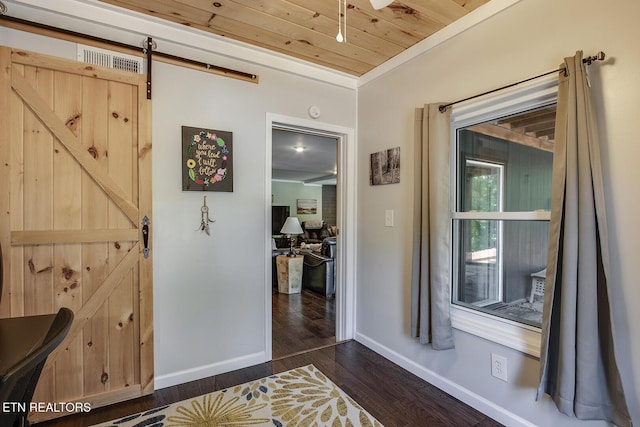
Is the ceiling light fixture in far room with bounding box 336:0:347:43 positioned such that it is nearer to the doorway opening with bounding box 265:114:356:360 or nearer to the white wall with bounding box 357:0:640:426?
the white wall with bounding box 357:0:640:426

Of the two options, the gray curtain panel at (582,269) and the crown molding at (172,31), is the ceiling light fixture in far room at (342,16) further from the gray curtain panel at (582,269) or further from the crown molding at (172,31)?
the gray curtain panel at (582,269)

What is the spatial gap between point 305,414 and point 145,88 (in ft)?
7.29

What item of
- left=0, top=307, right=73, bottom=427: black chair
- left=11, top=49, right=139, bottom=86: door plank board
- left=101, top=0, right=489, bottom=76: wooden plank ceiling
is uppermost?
left=101, top=0, right=489, bottom=76: wooden plank ceiling

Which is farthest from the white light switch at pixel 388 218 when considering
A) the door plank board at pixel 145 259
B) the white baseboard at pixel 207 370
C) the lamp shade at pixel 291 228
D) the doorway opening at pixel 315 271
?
the lamp shade at pixel 291 228

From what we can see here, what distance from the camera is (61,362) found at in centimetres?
188

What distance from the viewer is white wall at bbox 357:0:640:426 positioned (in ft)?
4.54

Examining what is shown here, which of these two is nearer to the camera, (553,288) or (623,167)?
(623,167)

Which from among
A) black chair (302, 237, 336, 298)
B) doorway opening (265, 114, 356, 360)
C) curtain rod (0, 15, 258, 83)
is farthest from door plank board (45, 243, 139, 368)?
black chair (302, 237, 336, 298)

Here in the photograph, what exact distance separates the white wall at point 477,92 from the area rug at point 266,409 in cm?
68

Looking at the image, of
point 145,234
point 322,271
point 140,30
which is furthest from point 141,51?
Answer: point 322,271

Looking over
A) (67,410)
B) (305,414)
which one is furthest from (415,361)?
(67,410)

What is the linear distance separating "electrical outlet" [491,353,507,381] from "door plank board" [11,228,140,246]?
7.47 ft

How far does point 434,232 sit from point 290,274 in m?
3.05

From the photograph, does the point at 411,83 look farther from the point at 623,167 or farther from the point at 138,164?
the point at 138,164
